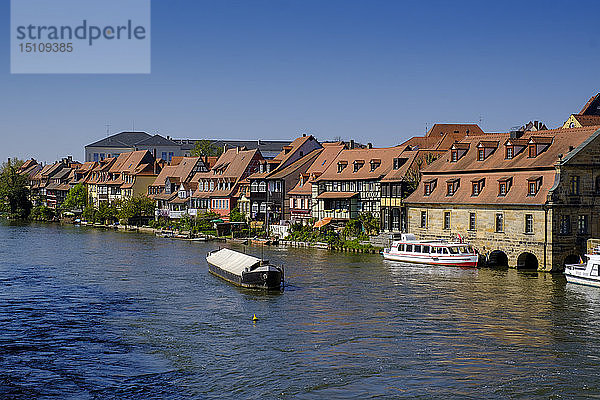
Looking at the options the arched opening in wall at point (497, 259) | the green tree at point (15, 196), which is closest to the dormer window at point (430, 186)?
the arched opening in wall at point (497, 259)

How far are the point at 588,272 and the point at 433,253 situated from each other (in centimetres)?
1329

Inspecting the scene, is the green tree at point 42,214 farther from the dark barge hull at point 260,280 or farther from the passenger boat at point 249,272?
the dark barge hull at point 260,280

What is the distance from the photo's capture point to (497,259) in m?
57.7

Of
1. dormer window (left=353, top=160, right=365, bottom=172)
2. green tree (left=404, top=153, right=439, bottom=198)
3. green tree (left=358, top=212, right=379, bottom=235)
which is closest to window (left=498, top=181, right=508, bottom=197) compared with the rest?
green tree (left=404, top=153, right=439, bottom=198)

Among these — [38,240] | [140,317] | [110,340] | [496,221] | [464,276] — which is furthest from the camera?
[38,240]

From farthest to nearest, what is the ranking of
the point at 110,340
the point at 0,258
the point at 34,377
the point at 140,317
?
the point at 0,258
the point at 140,317
the point at 110,340
the point at 34,377

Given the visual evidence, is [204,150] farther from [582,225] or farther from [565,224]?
[565,224]

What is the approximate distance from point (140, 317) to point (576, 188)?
30330mm

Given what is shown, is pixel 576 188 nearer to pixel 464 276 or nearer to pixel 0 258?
pixel 464 276

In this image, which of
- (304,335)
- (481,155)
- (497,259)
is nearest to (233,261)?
(304,335)

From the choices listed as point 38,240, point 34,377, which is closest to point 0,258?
point 38,240

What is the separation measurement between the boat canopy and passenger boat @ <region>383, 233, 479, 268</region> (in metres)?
12.7

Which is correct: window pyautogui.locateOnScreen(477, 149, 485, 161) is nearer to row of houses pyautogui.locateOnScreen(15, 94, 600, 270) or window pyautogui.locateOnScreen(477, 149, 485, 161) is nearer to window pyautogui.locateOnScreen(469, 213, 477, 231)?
row of houses pyautogui.locateOnScreen(15, 94, 600, 270)

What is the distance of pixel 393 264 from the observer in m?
58.3
